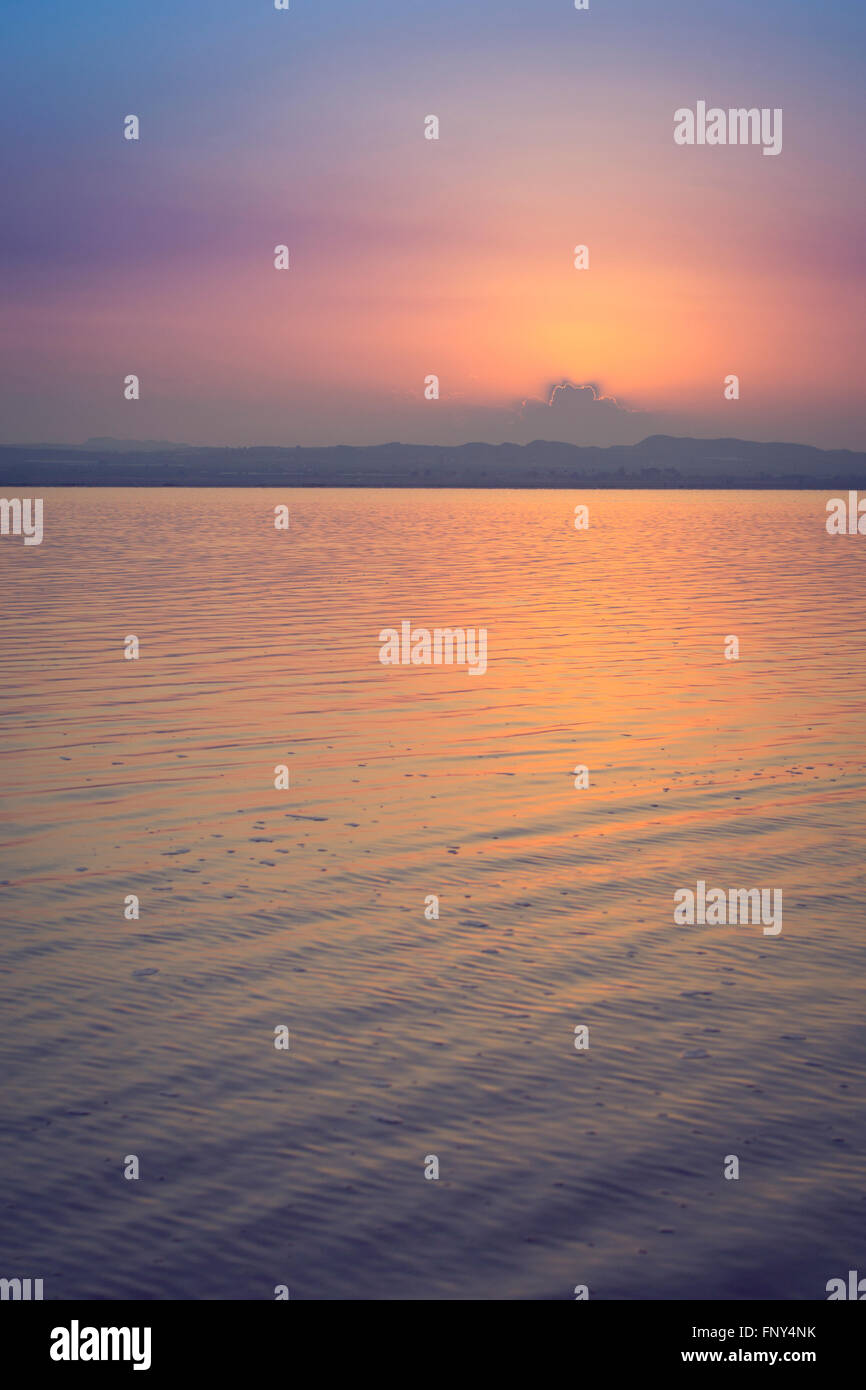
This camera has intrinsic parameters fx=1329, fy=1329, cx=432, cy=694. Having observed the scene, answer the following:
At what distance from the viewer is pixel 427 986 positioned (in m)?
9.72

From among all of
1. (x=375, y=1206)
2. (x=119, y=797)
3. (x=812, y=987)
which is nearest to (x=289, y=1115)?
(x=375, y=1206)

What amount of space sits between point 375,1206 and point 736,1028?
3.22 metres

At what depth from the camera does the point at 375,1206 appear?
6844 mm

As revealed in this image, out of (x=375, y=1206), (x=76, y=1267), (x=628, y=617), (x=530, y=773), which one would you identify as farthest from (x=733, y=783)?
(x=628, y=617)

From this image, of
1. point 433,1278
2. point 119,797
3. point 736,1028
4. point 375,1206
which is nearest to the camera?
point 433,1278

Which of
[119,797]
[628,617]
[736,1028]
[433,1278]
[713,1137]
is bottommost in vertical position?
[433,1278]

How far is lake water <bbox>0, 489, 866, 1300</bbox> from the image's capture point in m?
6.62

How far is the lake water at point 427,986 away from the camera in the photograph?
21.7 ft

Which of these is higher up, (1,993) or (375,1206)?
(1,993)

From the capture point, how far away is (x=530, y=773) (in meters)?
16.5

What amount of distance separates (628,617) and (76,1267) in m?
29.2

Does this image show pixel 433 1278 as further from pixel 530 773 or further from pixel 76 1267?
pixel 530 773

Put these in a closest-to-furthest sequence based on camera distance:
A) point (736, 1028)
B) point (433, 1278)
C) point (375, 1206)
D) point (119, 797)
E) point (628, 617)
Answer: point (433, 1278) → point (375, 1206) → point (736, 1028) → point (119, 797) → point (628, 617)

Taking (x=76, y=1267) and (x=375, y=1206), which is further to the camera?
(x=375, y=1206)
